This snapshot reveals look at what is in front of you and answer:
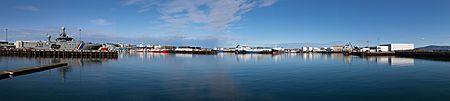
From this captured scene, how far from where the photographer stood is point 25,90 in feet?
58.4

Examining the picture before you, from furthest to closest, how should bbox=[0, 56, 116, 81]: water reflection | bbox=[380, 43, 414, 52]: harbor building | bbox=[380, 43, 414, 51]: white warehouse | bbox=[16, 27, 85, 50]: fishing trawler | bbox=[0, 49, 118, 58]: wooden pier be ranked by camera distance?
1. bbox=[380, 43, 414, 51]: white warehouse
2. bbox=[380, 43, 414, 52]: harbor building
3. bbox=[16, 27, 85, 50]: fishing trawler
4. bbox=[0, 49, 118, 58]: wooden pier
5. bbox=[0, 56, 116, 81]: water reflection

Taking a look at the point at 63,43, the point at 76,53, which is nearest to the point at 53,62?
the point at 76,53

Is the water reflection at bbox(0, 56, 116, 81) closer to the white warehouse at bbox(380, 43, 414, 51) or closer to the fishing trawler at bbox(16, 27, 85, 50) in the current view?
the fishing trawler at bbox(16, 27, 85, 50)

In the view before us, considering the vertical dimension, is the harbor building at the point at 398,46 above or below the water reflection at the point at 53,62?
above

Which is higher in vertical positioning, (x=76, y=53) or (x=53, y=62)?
(x=76, y=53)

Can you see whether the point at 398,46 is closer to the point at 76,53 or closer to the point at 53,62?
the point at 76,53

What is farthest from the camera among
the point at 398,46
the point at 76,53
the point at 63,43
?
the point at 398,46

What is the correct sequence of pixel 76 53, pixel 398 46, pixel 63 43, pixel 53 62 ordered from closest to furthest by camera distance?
1. pixel 53 62
2. pixel 76 53
3. pixel 63 43
4. pixel 398 46

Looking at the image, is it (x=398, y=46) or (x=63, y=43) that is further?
(x=398, y=46)

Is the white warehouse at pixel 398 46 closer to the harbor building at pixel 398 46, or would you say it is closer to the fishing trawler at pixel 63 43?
the harbor building at pixel 398 46

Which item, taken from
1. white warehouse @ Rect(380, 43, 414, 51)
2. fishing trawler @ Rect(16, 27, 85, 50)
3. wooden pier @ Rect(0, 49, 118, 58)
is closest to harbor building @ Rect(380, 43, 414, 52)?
white warehouse @ Rect(380, 43, 414, 51)

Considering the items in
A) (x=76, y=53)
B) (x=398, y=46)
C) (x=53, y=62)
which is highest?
(x=398, y=46)

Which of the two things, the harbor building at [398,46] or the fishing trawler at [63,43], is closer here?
the fishing trawler at [63,43]

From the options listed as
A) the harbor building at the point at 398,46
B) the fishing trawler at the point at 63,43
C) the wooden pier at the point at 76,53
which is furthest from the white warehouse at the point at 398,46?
the fishing trawler at the point at 63,43
